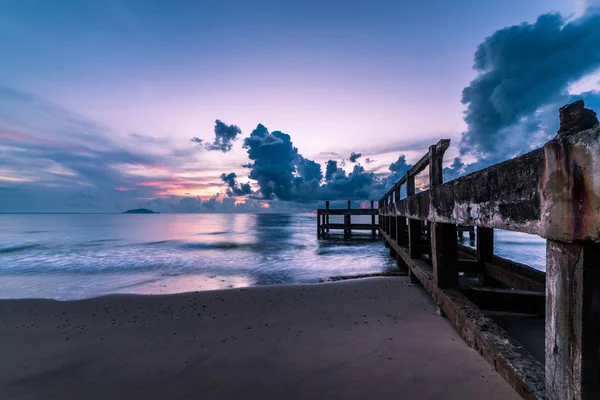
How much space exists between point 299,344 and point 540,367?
287 centimetres

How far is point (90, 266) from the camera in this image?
15.9 metres

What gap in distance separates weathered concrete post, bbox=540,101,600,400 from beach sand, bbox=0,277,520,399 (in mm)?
1391

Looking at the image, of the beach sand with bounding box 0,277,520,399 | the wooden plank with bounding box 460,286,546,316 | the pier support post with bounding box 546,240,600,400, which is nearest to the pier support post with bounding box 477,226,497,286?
the beach sand with bounding box 0,277,520,399

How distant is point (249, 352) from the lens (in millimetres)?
4184

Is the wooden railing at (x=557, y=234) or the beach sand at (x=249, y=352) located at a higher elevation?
the wooden railing at (x=557, y=234)

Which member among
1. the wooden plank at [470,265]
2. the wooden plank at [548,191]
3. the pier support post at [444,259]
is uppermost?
the wooden plank at [548,191]

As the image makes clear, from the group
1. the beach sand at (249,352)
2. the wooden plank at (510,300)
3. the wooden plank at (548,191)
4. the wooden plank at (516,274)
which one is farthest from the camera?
the wooden plank at (516,274)

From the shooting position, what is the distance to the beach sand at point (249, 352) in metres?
3.17

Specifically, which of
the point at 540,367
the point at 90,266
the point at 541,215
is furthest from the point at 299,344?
the point at 90,266

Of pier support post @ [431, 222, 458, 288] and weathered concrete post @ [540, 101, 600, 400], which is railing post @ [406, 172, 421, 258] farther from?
weathered concrete post @ [540, 101, 600, 400]

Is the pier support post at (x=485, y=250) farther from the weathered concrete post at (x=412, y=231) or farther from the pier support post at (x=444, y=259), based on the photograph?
the pier support post at (x=444, y=259)

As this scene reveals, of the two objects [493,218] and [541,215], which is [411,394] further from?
[541,215]

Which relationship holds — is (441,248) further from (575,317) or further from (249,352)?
(249,352)

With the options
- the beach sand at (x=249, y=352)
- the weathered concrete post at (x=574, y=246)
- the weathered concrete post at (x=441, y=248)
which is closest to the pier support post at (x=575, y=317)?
the weathered concrete post at (x=574, y=246)
